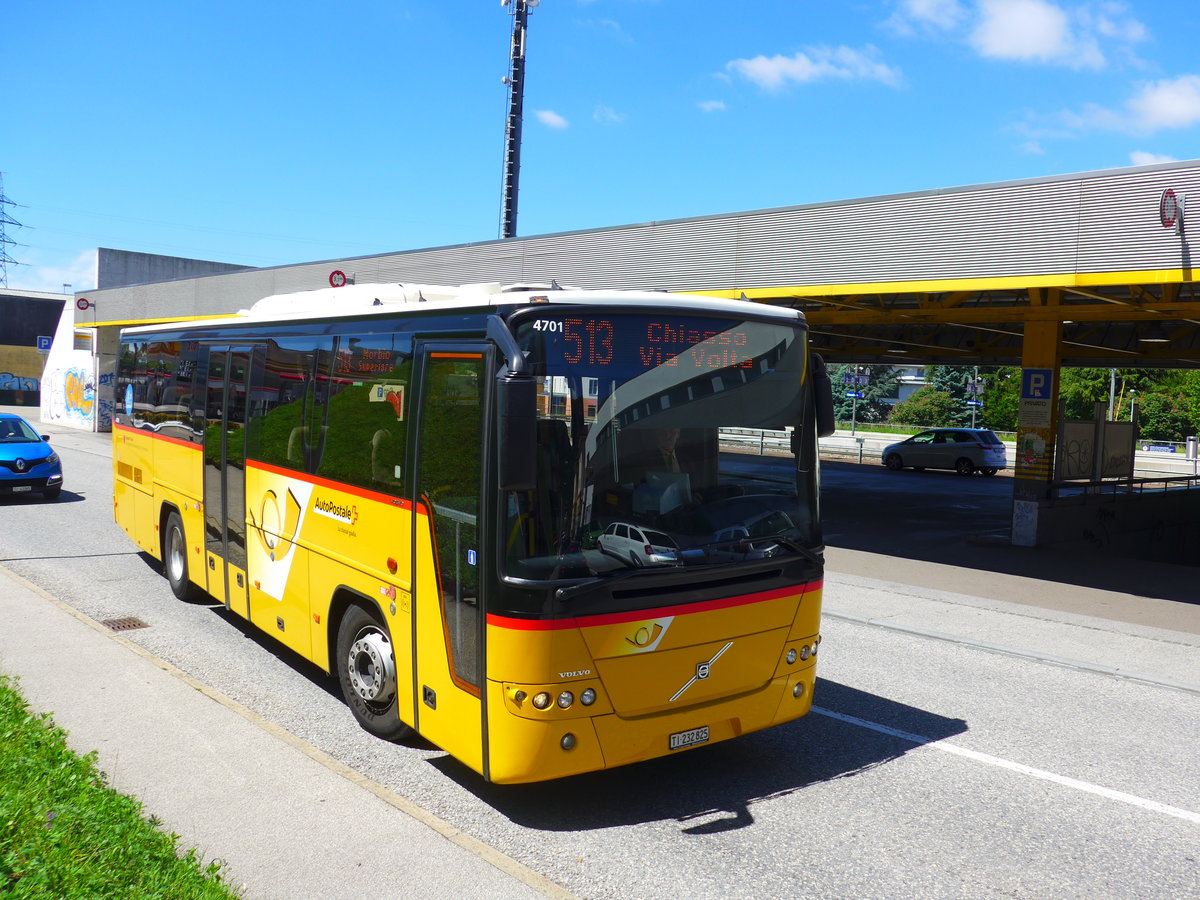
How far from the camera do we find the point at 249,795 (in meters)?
5.44

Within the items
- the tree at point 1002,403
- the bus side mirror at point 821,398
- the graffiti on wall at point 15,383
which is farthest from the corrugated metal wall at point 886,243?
the graffiti on wall at point 15,383

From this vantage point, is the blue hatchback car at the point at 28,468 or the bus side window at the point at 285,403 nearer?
the bus side window at the point at 285,403

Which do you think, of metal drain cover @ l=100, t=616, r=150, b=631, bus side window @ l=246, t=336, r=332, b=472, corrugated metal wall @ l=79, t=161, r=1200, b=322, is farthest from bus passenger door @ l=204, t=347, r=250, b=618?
corrugated metal wall @ l=79, t=161, r=1200, b=322

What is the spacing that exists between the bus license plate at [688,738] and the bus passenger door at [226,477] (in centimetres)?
463

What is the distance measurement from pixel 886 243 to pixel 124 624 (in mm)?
11569

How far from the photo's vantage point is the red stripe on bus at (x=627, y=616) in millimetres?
5020

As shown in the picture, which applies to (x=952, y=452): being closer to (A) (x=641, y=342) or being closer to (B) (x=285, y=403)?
(B) (x=285, y=403)

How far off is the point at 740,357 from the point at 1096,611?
28.6ft

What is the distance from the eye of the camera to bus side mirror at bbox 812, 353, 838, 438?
6.25 m

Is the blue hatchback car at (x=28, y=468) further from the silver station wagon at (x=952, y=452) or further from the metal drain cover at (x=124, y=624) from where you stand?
the silver station wagon at (x=952, y=452)

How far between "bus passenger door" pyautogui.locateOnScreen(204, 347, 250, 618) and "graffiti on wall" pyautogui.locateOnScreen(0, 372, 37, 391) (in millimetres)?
63599

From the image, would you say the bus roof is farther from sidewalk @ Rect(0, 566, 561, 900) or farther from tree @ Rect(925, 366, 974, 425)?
tree @ Rect(925, 366, 974, 425)

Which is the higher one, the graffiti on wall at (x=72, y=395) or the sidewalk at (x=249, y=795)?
the graffiti on wall at (x=72, y=395)

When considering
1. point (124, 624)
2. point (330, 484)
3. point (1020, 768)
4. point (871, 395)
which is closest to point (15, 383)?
point (871, 395)
